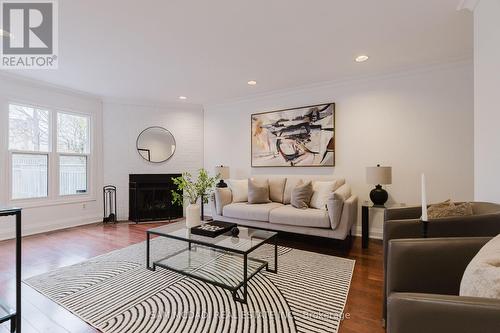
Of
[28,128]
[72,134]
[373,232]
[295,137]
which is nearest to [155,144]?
[72,134]

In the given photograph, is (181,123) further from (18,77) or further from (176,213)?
(18,77)

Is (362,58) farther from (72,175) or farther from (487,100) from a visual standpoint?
(72,175)

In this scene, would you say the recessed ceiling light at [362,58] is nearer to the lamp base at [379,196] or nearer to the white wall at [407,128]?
the white wall at [407,128]

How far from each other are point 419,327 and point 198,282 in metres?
1.92

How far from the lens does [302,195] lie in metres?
3.54

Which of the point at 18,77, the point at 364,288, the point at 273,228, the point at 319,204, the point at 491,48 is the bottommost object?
the point at 364,288

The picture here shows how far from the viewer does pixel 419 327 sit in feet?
2.37

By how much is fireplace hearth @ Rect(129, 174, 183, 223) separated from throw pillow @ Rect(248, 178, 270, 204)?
2.00 m

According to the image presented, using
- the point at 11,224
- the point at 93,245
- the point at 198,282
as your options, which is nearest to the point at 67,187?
the point at 11,224

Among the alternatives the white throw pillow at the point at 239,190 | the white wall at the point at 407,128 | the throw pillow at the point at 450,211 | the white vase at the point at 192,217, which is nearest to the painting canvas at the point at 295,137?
the white wall at the point at 407,128

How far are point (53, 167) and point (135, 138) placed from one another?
1.45 metres

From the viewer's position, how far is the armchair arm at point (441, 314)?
0.67 metres

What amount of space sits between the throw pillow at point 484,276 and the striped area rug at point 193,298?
40.5 inches

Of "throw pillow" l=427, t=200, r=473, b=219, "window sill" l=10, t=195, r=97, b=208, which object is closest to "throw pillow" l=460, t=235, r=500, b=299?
"throw pillow" l=427, t=200, r=473, b=219
